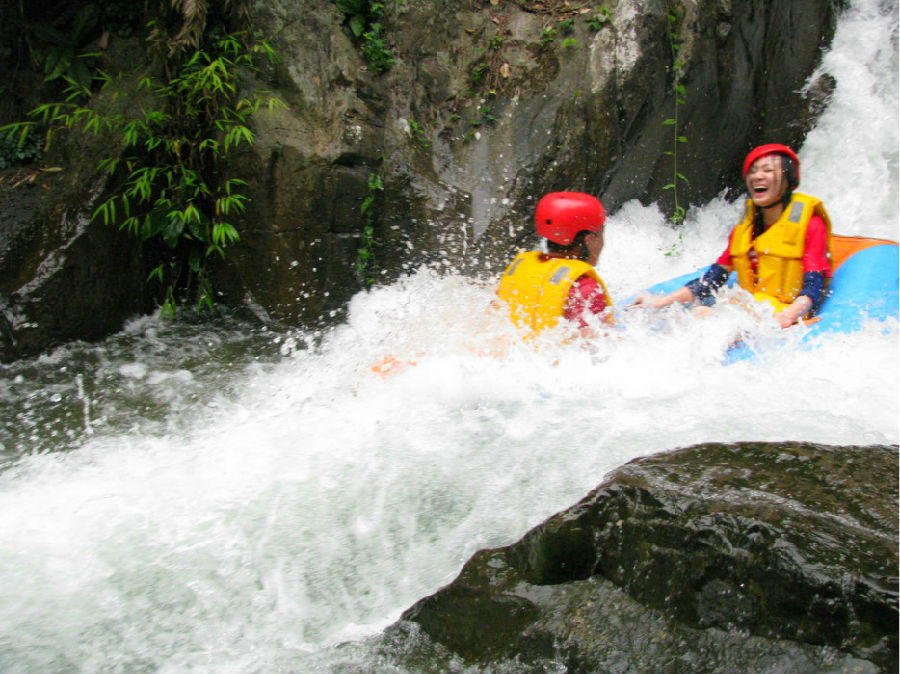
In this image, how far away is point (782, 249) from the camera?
12.6 ft

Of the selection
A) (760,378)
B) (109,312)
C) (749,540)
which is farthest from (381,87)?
(749,540)

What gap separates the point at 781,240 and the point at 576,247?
122 centimetres

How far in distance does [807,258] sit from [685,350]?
2.77 feet

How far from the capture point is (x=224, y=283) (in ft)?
15.8

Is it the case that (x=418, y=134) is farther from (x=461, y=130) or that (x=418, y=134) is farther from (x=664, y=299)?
(x=664, y=299)

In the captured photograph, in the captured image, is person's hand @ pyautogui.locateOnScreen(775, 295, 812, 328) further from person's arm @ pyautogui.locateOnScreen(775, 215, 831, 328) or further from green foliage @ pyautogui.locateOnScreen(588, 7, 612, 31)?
green foliage @ pyautogui.locateOnScreen(588, 7, 612, 31)

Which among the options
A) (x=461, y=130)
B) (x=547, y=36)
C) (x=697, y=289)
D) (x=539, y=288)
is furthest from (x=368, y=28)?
(x=697, y=289)

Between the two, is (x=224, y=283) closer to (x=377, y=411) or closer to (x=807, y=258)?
(x=377, y=411)

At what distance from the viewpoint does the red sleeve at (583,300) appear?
3320mm

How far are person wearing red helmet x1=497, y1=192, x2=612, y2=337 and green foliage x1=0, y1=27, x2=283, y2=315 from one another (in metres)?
2.06

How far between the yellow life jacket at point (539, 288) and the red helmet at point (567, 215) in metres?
0.12

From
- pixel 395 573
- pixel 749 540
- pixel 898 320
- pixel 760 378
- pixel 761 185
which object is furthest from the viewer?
pixel 761 185

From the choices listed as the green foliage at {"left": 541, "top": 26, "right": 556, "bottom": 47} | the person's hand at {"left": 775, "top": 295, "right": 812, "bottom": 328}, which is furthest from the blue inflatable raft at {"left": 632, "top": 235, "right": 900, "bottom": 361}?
the green foliage at {"left": 541, "top": 26, "right": 556, "bottom": 47}

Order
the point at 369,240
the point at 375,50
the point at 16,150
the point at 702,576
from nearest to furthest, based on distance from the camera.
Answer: the point at 702,576 < the point at 16,150 < the point at 369,240 < the point at 375,50
